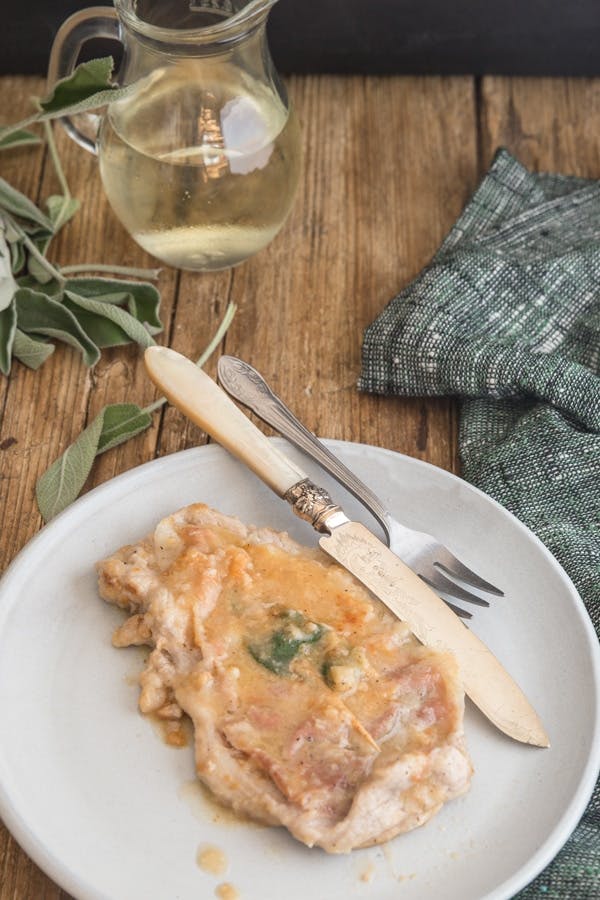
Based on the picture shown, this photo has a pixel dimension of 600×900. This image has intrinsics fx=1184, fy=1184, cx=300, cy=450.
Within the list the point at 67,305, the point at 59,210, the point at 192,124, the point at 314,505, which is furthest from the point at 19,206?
the point at 314,505

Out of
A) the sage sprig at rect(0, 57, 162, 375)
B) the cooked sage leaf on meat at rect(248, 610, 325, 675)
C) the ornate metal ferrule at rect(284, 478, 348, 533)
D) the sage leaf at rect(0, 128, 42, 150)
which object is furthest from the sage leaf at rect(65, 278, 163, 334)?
the cooked sage leaf on meat at rect(248, 610, 325, 675)

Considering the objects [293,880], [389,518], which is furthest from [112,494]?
[293,880]

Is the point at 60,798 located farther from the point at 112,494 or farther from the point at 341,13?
the point at 341,13

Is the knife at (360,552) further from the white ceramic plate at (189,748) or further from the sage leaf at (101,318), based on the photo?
the sage leaf at (101,318)

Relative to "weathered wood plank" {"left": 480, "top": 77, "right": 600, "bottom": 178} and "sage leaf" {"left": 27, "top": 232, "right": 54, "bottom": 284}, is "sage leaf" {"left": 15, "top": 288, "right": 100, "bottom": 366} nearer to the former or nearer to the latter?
"sage leaf" {"left": 27, "top": 232, "right": 54, "bottom": 284}

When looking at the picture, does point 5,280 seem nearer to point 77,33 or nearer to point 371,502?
point 77,33

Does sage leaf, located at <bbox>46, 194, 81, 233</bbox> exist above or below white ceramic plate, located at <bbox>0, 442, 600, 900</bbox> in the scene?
above
